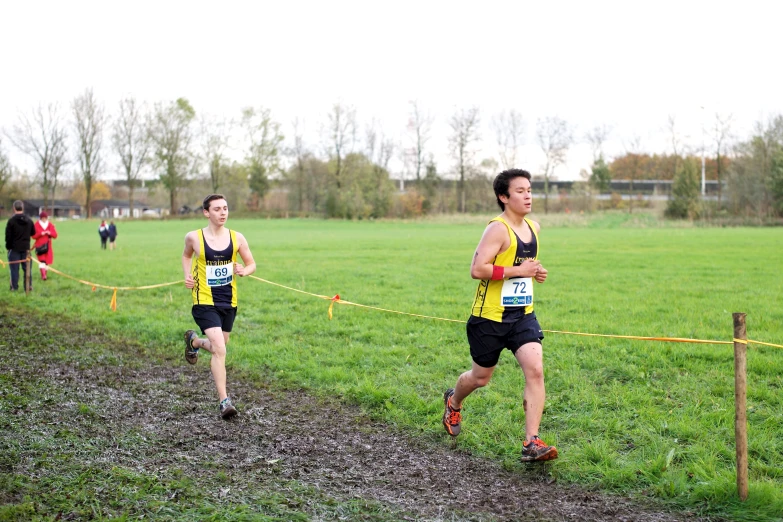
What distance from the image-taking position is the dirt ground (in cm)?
459

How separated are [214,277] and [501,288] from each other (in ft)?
10.8

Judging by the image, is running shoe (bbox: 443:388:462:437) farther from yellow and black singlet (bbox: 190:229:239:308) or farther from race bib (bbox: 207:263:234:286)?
race bib (bbox: 207:263:234:286)

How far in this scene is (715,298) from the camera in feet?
44.0

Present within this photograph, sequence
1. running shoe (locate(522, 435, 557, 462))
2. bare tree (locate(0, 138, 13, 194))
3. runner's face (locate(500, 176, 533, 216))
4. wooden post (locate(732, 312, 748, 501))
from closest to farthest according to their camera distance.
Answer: wooden post (locate(732, 312, 748, 501)) → running shoe (locate(522, 435, 557, 462)) → runner's face (locate(500, 176, 533, 216)) → bare tree (locate(0, 138, 13, 194))

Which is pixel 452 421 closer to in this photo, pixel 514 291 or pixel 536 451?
pixel 536 451

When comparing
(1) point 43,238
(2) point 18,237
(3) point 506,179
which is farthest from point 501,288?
(1) point 43,238

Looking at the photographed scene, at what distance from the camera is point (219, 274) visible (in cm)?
712

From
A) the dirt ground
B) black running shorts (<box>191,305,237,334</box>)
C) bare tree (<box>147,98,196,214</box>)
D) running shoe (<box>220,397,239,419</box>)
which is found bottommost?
the dirt ground

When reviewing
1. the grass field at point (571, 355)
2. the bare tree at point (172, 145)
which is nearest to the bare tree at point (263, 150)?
the bare tree at point (172, 145)

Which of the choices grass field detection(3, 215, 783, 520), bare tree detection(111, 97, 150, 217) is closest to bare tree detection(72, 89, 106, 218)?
bare tree detection(111, 97, 150, 217)

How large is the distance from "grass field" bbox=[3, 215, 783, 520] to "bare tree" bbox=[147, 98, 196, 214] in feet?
223

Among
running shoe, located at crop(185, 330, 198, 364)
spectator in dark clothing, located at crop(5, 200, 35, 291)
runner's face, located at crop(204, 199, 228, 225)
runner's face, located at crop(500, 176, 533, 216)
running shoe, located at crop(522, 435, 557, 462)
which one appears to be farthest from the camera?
spectator in dark clothing, located at crop(5, 200, 35, 291)

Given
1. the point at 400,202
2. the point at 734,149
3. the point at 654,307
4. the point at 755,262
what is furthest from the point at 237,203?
the point at 654,307

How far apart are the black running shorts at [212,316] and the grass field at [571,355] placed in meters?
1.40
